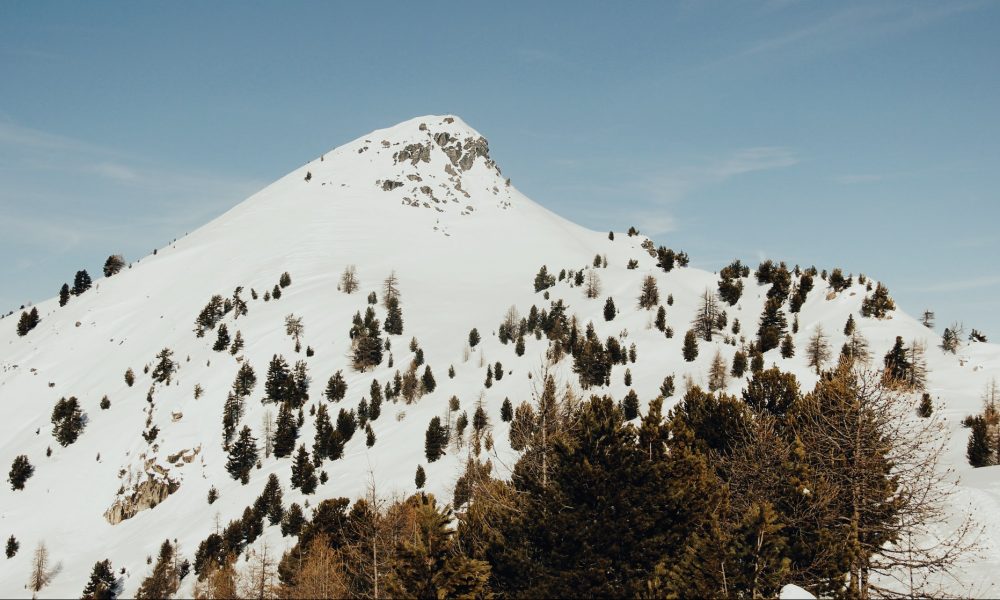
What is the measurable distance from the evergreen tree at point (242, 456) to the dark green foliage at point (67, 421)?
3073 centimetres

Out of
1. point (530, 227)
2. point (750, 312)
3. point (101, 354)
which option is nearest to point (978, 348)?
point (750, 312)

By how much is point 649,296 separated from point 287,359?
58.7 metres

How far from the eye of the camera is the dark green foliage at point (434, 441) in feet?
216

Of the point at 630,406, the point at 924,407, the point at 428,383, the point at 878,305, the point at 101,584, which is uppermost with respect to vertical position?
the point at 878,305

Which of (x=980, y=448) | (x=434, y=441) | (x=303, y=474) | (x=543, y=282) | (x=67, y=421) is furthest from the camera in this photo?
(x=543, y=282)

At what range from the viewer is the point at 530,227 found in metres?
176

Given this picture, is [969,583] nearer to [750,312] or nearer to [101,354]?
[750,312]

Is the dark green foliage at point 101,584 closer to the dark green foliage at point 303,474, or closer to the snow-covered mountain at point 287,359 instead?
the snow-covered mountain at point 287,359

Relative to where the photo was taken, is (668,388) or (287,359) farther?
(287,359)

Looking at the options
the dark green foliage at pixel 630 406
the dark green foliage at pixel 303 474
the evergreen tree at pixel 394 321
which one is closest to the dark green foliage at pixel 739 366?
the dark green foliage at pixel 630 406

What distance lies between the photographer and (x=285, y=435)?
7825 centimetres

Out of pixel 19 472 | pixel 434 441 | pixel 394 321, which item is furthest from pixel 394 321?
pixel 19 472

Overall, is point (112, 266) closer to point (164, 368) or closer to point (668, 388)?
point (164, 368)

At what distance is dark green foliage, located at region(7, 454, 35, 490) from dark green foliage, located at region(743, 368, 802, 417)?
98304mm
